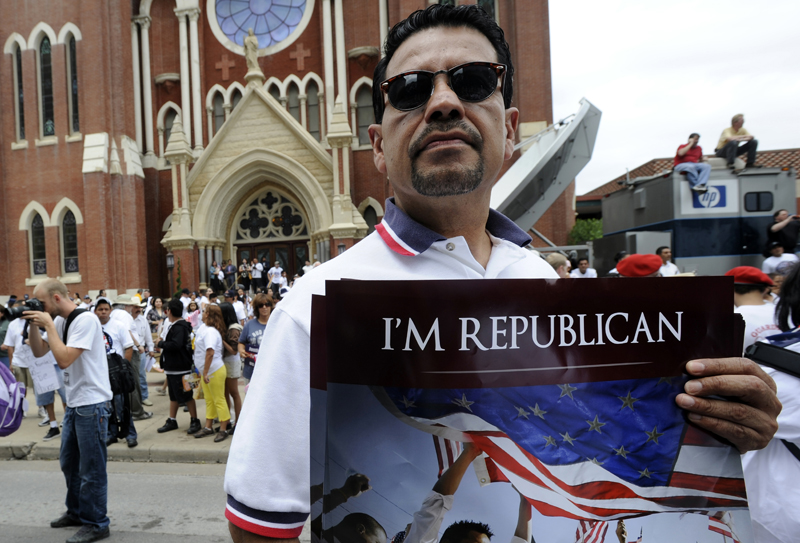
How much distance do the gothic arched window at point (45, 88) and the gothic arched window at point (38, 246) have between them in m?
3.68

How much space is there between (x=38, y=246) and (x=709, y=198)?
2444 centimetres

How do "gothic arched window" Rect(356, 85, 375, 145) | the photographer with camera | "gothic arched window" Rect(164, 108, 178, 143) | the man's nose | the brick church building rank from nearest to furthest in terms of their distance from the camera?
the man's nose
the photographer with camera
the brick church building
"gothic arched window" Rect(356, 85, 375, 145)
"gothic arched window" Rect(164, 108, 178, 143)

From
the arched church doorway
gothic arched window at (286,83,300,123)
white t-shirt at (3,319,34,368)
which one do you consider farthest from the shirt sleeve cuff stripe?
gothic arched window at (286,83,300,123)

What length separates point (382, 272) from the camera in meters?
1.22

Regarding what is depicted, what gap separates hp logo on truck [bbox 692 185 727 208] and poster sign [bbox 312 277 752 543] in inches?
331

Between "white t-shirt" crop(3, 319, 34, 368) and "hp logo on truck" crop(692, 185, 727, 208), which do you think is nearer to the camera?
"hp logo on truck" crop(692, 185, 727, 208)

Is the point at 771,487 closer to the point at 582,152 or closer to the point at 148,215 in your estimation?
the point at 582,152

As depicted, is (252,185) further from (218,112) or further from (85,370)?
(85,370)

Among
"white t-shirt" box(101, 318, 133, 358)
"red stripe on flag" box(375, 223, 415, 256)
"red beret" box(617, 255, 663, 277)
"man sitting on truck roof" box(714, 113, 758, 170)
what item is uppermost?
"man sitting on truck roof" box(714, 113, 758, 170)

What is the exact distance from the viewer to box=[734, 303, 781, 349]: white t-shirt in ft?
11.8

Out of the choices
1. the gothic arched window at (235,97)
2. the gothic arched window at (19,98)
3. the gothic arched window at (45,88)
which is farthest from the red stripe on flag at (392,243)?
the gothic arched window at (19,98)

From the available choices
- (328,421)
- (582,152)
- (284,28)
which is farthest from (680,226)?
(284,28)

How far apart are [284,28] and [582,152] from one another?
16.1 meters

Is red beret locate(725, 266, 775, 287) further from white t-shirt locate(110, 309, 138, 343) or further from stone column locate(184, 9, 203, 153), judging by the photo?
stone column locate(184, 9, 203, 153)
